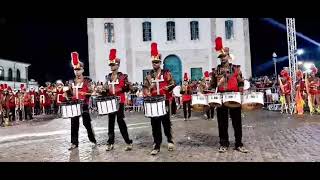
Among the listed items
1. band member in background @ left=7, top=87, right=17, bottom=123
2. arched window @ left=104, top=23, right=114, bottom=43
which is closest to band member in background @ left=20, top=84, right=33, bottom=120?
band member in background @ left=7, top=87, right=17, bottom=123

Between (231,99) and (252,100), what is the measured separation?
0.43 meters

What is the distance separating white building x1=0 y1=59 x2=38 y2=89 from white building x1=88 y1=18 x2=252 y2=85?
24405 millimetres

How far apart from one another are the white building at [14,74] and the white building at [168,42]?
24405 millimetres

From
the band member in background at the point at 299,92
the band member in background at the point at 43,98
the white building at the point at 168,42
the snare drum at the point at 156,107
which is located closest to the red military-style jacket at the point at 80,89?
the snare drum at the point at 156,107

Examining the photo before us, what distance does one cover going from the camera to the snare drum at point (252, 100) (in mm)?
7848

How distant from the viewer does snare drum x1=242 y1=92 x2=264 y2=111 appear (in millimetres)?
7848

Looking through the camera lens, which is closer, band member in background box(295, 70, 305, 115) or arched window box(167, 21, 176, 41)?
band member in background box(295, 70, 305, 115)

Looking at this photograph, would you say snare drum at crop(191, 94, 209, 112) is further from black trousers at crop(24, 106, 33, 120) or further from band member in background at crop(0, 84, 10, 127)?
black trousers at crop(24, 106, 33, 120)

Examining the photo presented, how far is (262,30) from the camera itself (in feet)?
122

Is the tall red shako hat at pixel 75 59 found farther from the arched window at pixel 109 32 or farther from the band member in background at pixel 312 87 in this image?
the arched window at pixel 109 32
